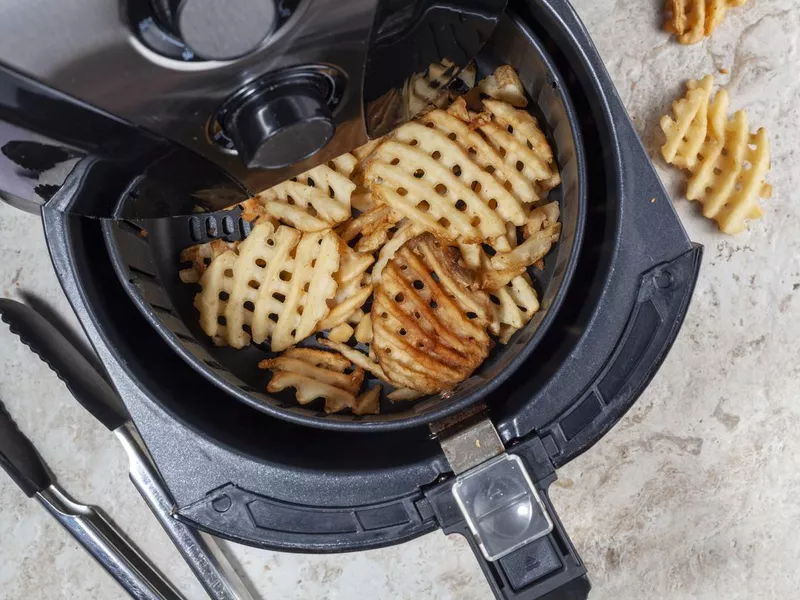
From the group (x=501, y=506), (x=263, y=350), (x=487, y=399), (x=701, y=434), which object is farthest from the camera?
(x=701, y=434)

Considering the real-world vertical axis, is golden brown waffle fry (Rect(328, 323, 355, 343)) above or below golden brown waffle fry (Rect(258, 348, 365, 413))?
above

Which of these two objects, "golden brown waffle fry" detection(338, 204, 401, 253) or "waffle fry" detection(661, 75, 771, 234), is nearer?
"golden brown waffle fry" detection(338, 204, 401, 253)

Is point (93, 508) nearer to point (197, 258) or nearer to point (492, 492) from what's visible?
point (197, 258)

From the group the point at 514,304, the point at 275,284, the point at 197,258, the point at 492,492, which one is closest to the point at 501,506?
the point at 492,492

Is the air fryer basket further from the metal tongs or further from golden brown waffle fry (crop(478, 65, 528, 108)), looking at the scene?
the metal tongs

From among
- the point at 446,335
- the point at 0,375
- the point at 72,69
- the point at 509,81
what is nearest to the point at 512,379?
the point at 446,335

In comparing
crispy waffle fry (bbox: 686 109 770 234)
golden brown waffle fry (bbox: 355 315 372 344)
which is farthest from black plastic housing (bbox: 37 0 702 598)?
crispy waffle fry (bbox: 686 109 770 234)
